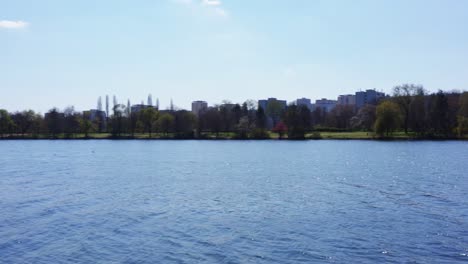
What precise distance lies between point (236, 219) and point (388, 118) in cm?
11409

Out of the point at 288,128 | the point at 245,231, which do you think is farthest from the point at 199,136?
the point at 245,231

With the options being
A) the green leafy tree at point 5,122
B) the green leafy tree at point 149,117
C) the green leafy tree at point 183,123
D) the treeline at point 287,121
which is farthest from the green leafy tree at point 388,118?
the green leafy tree at point 5,122

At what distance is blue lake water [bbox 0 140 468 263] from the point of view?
20359 millimetres

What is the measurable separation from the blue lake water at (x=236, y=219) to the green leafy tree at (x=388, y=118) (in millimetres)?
84477

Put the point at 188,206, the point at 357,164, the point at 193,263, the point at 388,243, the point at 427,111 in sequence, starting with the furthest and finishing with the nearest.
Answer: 1. the point at 427,111
2. the point at 357,164
3. the point at 188,206
4. the point at 388,243
5. the point at 193,263

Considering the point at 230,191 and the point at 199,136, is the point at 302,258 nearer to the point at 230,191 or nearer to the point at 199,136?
the point at 230,191

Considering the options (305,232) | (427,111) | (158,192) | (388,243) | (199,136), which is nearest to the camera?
(388,243)

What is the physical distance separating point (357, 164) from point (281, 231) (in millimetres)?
42480

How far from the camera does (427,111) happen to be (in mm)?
140750

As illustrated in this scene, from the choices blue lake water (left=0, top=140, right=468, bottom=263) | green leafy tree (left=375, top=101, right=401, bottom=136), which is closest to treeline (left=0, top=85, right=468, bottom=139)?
green leafy tree (left=375, top=101, right=401, bottom=136)

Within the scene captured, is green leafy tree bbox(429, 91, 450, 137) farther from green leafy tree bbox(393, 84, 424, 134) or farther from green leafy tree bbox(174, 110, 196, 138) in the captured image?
green leafy tree bbox(174, 110, 196, 138)

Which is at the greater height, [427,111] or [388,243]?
[427,111]

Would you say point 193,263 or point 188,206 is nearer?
point 193,263

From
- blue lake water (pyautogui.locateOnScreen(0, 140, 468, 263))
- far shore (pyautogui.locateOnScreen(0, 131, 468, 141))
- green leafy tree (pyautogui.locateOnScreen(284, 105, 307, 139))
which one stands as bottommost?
blue lake water (pyautogui.locateOnScreen(0, 140, 468, 263))
